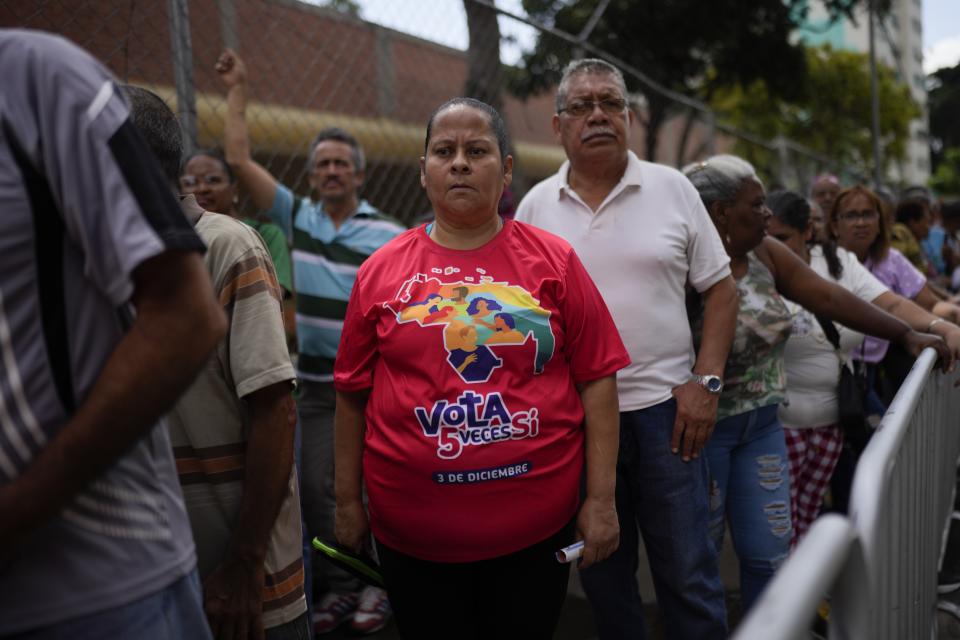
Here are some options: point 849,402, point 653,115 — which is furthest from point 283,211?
point 653,115

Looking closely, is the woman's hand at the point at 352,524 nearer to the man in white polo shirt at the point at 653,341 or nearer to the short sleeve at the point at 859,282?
the man in white polo shirt at the point at 653,341

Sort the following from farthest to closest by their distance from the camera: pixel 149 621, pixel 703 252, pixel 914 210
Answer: pixel 914 210, pixel 703 252, pixel 149 621

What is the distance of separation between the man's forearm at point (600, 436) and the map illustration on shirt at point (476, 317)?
0.68 ft

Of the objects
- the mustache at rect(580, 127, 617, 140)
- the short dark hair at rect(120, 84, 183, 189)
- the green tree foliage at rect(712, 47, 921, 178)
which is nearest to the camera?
the short dark hair at rect(120, 84, 183, 189)

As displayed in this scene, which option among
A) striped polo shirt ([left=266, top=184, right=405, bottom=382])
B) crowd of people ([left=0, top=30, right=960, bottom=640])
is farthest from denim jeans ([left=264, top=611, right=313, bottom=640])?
striped polo shirt ([left=266, top=184, right=405, bottom=382])

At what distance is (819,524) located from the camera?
1.22 metres

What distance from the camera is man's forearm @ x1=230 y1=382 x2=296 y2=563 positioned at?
1776mm

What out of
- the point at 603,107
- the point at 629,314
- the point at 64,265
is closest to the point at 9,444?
the point at 64,265

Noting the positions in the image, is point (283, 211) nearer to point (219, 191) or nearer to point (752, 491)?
point (219, 191)

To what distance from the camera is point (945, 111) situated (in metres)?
67.4

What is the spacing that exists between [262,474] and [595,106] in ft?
5.59

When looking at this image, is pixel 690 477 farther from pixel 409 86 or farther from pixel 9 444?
pixel 409 86

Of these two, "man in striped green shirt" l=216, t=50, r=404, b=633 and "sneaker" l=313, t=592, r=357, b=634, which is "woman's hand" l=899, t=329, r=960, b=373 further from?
"sneaker" l=313, t=592, r=357, b=634

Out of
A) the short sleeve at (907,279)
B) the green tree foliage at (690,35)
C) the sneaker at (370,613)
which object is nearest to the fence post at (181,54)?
the sneaker at (370,613)
